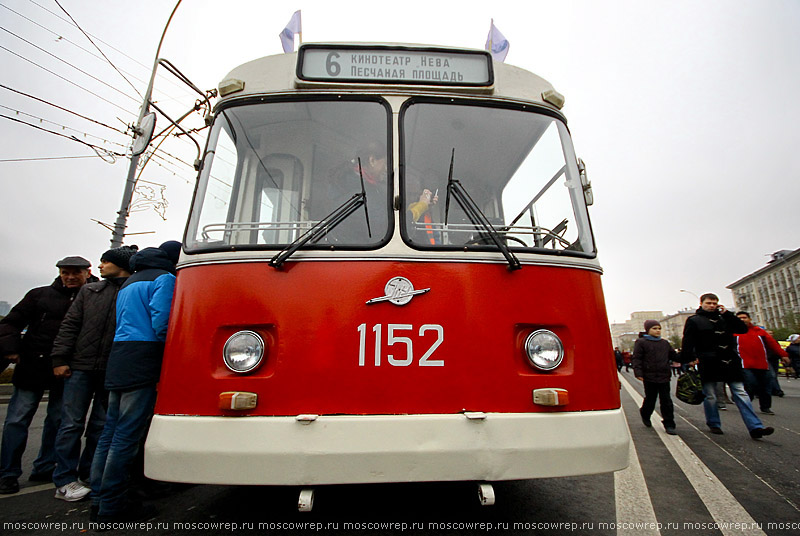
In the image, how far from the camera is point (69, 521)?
2.97 meters

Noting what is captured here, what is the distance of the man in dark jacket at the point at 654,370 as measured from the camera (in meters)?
6.19

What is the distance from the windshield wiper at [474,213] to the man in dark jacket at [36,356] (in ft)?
12.1

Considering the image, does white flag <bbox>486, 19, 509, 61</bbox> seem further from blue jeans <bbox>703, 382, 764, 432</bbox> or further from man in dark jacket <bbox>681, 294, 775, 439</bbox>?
blue jeans <bbox>703, 382, 764, 432</bbox>

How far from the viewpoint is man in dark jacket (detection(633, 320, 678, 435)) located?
20.3 ft

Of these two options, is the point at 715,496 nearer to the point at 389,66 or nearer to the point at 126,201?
the point at 389,66

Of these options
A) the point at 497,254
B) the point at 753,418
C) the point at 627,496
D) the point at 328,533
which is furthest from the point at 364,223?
the point at 753,418

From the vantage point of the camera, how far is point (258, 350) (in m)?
2.33

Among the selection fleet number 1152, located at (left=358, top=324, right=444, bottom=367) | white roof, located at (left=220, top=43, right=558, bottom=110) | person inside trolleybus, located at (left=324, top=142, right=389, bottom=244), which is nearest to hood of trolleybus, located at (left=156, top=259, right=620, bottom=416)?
fleet number 1152, located at (left=358, top=324, right=444, bottom=367)

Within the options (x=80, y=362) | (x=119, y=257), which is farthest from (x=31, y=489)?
(x=119, y=257)

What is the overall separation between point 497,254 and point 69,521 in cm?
323

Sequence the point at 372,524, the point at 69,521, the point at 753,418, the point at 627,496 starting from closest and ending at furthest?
the point at 372,524, the point at 69,521, the point at 627,496, the point at 753,418

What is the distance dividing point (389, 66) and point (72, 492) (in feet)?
12.5

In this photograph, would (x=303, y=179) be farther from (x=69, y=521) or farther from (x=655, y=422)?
(x=655, y=422)

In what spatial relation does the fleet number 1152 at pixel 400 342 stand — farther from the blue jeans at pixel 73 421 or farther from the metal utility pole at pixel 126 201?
the metal utility pole at pixel 126 201
